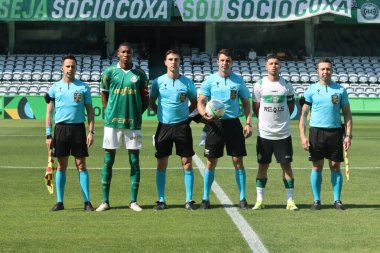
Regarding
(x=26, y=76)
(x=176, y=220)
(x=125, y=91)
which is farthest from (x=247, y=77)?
(x=176, y=220)

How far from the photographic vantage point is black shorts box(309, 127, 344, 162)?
10.9 metres

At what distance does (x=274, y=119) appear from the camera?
10.8 meters

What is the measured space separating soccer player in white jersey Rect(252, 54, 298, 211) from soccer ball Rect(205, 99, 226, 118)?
489 millimetres

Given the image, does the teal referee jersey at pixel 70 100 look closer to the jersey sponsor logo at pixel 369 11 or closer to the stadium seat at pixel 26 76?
the stadium seat at pixel 26 76

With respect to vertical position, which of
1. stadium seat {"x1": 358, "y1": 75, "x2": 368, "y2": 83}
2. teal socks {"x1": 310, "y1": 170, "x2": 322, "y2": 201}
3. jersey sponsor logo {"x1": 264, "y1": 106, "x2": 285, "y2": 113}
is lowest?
teal socks {"x1": 310, "y1": 170, "x2": 322, "y2": 201}

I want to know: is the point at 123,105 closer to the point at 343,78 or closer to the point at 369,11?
the point at 369,11

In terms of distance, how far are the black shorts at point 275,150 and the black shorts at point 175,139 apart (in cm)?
86

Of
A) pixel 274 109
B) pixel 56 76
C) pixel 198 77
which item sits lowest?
pixel 274 109

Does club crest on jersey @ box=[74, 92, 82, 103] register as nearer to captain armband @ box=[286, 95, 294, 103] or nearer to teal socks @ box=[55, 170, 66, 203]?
teal socks @ box=[55, 170, 66, 203]

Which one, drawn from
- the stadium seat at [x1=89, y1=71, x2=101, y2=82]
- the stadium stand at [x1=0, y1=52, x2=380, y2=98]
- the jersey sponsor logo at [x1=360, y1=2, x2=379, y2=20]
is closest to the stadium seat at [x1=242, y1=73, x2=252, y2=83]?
the stadium stand at [x1=0, y1=52, x2=380, y2=98]

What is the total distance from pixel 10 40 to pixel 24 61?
9.59 ft

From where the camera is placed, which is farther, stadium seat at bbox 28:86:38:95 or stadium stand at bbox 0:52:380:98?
stadium stand at bbox 0:52:380:98

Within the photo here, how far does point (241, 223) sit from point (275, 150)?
58.7 inches

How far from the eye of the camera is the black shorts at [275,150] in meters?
10.8
